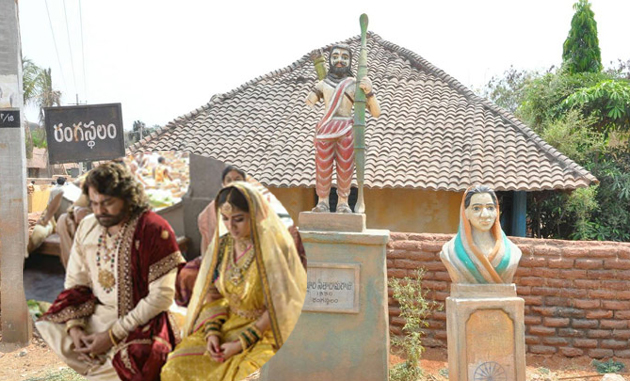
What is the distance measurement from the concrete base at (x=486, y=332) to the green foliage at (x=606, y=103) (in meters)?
9.81

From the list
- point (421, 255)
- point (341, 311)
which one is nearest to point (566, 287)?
point (421, 255)

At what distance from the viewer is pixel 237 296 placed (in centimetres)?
129

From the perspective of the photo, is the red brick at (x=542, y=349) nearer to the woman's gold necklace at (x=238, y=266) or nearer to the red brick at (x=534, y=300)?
the red brick at (x=534, y=300)

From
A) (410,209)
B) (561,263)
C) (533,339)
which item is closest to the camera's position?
(561,263)

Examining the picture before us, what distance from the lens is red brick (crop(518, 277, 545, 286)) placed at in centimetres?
619

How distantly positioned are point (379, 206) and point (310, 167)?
1.51 m

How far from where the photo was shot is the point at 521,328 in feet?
15.3

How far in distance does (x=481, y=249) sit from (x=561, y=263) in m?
1.98

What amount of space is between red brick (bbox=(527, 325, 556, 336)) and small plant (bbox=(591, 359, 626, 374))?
0.53 m

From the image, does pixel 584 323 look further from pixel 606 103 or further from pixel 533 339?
pixel 606 103

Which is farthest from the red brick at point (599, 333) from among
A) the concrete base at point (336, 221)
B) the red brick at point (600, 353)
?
the concrete base at point (336, 221)

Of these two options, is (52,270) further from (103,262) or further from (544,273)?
(544,273)

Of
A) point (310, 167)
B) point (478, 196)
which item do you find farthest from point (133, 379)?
point (310, 167)

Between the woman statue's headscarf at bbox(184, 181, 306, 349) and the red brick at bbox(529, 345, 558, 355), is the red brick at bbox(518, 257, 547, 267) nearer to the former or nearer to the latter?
the red brick at bbox(529, 345, 558, 355)
